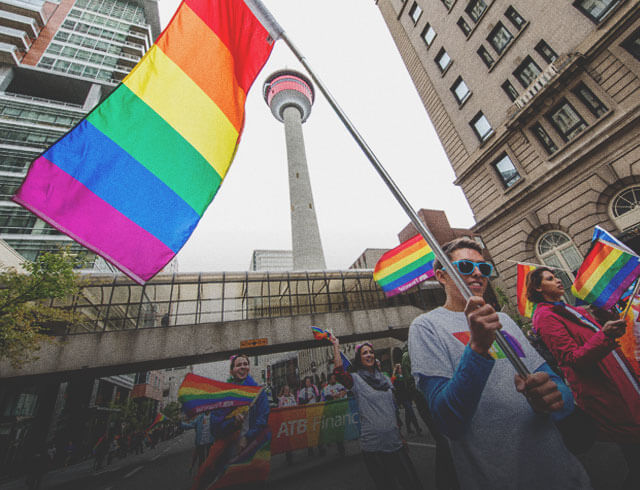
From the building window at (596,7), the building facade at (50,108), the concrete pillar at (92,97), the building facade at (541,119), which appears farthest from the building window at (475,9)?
the concrete pillar at (92,97)

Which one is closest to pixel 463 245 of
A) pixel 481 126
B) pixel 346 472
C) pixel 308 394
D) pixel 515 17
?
pixel 346 472

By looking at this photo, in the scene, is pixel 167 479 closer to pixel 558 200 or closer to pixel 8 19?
pixel 558 200

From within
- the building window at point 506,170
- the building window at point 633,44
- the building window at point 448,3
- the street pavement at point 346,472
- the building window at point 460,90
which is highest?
the building window at point 448,3

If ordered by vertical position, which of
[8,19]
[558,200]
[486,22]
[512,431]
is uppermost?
[8,19]

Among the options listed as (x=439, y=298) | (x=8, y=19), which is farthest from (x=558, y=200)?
(x=8, y=19)

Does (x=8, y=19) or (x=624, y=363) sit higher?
(x=8, y=19)

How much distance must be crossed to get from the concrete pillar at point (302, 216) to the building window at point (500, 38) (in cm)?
2436

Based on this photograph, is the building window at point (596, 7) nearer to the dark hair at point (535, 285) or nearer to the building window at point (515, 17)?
the building window at point (515, 17)

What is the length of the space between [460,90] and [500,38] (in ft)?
8.93

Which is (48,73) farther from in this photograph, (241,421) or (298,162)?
(241,421)

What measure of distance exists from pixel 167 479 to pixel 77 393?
573 inches

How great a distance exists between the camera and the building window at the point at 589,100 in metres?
10.7

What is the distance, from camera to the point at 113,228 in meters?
3.29

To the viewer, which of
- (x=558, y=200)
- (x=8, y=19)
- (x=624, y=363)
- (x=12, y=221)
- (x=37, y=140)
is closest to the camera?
(x=624, y=363)
